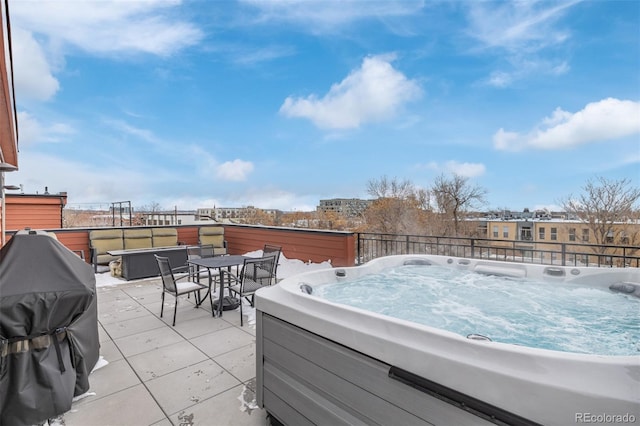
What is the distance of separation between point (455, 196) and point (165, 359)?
1479 centimetres

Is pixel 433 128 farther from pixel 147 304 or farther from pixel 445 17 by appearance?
pixel 147 304

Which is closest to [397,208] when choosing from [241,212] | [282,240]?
[241,212]

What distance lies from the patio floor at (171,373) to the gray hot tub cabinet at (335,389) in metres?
0.38

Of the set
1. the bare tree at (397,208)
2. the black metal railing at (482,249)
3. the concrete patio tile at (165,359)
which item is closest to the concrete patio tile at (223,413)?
the concrete patio tile at (165,359)

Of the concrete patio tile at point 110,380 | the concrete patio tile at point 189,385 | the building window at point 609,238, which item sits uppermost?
the building window at point 609,238

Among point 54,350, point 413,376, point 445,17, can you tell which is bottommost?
point 54,350

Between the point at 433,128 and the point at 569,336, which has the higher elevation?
the point at 433,128

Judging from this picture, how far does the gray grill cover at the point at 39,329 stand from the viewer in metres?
1.79

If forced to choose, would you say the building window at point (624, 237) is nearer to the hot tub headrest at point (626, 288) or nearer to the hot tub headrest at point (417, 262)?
the hot tub headrest at point (626, 288)

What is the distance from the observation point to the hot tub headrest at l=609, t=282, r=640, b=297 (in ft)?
9.05

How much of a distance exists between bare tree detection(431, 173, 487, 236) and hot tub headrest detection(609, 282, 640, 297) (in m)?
12.4

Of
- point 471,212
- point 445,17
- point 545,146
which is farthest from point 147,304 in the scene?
point 471,212

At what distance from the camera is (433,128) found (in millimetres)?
9445

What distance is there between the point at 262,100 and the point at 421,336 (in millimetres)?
9594
